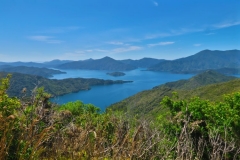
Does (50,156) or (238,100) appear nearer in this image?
(50,156)

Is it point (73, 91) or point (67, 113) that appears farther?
point (73, 91)

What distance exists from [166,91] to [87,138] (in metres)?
142

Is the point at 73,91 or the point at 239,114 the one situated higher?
the point at 239,114

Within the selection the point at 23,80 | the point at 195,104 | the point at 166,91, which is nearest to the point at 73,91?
the point at 23,80

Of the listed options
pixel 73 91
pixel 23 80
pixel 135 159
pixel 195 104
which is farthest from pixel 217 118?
pixel 73 91

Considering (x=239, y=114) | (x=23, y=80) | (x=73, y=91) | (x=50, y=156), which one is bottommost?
(x=73, y=91)

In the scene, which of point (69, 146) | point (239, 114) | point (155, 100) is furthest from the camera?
point (155, 100)

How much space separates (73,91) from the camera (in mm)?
192625

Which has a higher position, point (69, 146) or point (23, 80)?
point (69, 146)

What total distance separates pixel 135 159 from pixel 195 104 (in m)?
14.5

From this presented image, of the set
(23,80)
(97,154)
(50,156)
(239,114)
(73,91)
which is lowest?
(73,91)

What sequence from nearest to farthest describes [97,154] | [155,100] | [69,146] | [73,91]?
[97,154] → [69,146] → [155,100] → [73,91]

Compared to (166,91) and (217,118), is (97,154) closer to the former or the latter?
(217,118)

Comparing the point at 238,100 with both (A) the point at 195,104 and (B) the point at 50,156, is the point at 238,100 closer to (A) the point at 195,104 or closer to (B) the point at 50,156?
(A) the point at 195,104
